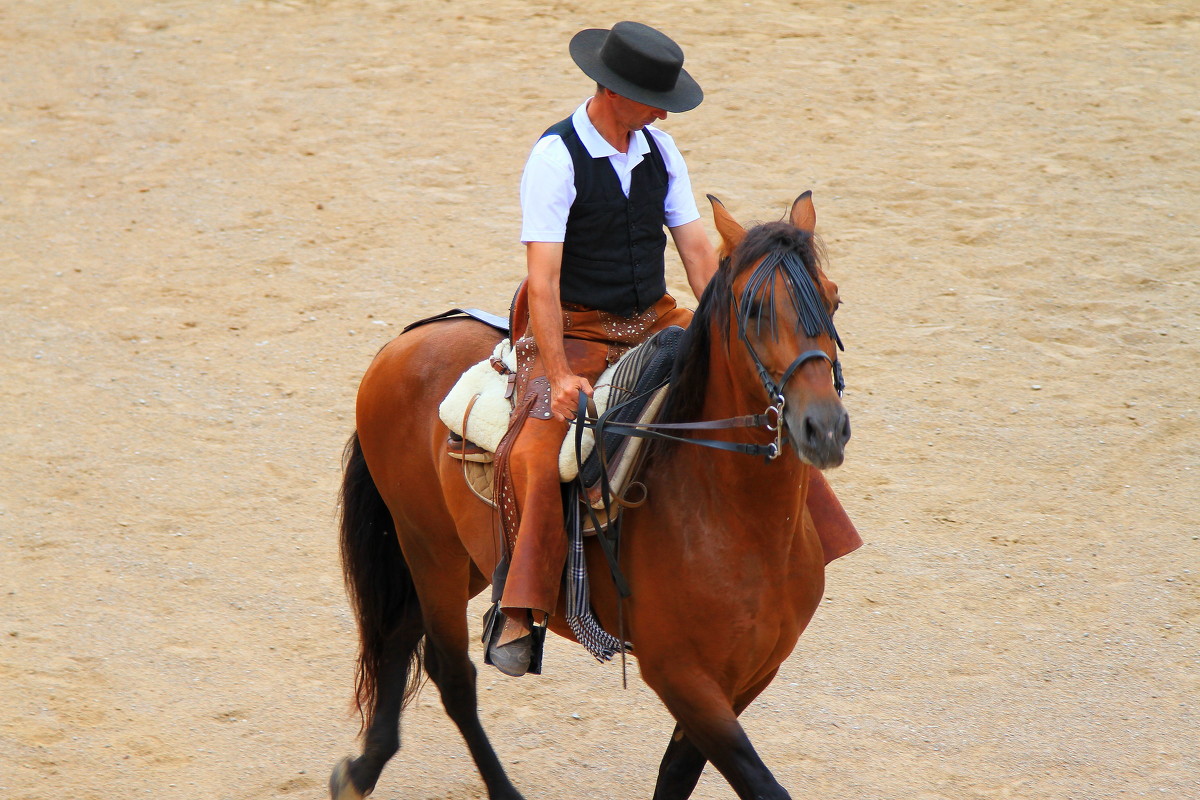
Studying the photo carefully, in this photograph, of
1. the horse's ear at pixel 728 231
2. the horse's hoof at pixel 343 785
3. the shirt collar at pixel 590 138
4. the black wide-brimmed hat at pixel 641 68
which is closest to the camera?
the horse's ear at pixel 728 231

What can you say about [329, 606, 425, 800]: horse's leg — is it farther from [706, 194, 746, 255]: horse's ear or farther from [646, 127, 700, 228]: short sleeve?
[706, 194, 746, 255]: horse's ear

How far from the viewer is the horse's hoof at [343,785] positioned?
456 cm

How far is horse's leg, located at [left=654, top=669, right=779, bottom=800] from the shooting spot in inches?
150

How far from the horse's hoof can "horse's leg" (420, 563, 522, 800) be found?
42 centimetres

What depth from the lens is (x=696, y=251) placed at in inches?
158

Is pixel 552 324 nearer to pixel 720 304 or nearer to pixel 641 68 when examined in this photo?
pixel 720 304

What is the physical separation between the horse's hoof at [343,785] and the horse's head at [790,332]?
7.59ft

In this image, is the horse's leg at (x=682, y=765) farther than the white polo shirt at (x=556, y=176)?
Yes

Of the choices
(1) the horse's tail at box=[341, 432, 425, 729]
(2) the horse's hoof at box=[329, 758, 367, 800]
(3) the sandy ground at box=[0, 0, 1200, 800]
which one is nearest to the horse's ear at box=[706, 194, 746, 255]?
(1) the horse's tail at box=[341, 432, 425, 729]

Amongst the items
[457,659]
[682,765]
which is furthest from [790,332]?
[457,659]

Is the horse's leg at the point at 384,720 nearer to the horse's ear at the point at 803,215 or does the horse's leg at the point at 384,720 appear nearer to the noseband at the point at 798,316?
the noseband at the point at 798,316

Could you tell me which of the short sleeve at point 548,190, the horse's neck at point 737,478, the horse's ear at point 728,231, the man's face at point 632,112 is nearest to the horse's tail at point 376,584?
the short sleeve at point 548,190

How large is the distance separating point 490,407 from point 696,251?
2.71 feet

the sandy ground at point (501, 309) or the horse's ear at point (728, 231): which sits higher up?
Result: the horse's ear at point (728, 231)
